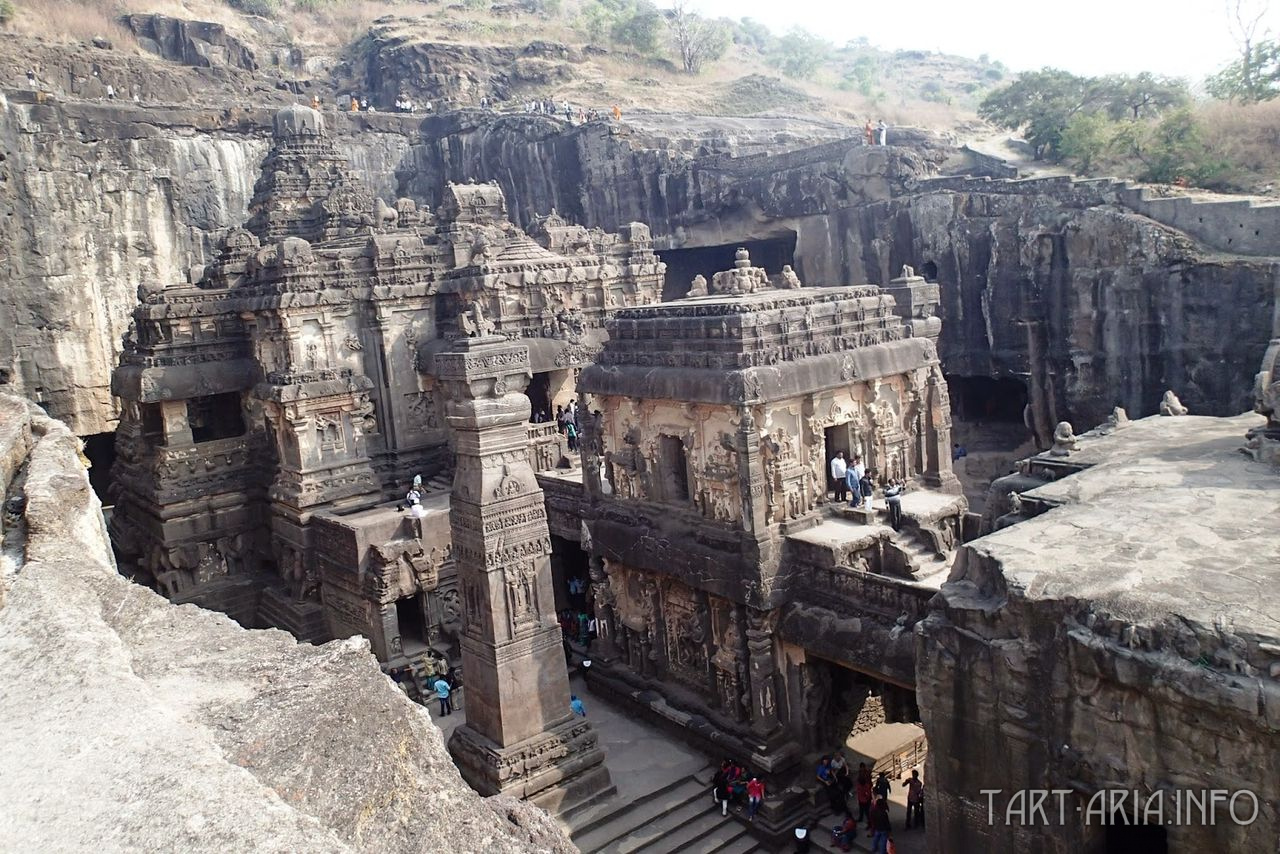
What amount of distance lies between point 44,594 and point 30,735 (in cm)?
126

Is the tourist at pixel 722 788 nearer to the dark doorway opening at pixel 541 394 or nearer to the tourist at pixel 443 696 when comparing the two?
the tourist at pixel 443 696

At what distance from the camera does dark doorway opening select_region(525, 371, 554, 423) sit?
21734mm

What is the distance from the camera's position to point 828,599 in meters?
12.4

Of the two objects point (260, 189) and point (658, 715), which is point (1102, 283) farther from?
point (260, 189)

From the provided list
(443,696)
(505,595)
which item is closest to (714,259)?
(443,696)

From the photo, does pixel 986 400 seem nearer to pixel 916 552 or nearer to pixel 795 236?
pixel 795 236

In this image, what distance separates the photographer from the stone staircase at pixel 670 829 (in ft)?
38.7

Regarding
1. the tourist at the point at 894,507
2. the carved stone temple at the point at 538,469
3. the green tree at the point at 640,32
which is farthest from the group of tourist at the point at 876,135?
the green tree at the point at 640,32

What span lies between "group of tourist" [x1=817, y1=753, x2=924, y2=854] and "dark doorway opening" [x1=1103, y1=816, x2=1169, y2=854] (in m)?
2.92

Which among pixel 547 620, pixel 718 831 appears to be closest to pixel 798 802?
pixel 718 831

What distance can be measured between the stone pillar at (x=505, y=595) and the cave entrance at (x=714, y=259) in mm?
21985

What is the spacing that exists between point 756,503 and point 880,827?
437 cm

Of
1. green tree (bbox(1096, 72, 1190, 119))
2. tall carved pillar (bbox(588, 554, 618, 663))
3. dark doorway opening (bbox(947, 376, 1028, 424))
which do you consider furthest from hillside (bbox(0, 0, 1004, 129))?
tall carved pillar (bbox(588, 554, 618, 663))

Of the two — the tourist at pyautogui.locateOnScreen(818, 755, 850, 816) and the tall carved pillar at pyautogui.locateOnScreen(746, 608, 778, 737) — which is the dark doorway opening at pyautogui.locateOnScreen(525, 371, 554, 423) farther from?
the tourist at pyautogui.locateOnScreen(818, 755, 850, 816)
